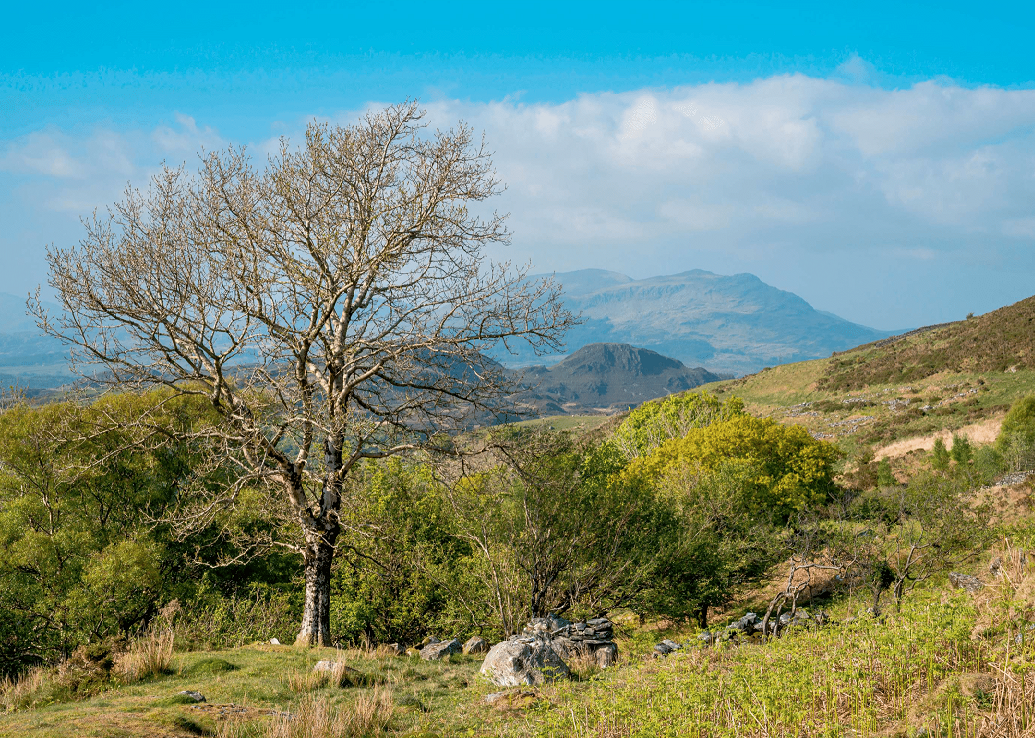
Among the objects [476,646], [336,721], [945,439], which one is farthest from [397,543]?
[945,439]

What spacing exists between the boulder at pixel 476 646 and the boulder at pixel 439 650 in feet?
1.68

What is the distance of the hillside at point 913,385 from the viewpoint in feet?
187

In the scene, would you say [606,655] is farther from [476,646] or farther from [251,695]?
[251,695]

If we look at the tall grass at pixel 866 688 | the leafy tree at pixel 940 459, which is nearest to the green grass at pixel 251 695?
the tall grass at pixel 866 688

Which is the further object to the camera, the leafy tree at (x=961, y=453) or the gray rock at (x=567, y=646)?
the leafy tree at (x=961, y=453)

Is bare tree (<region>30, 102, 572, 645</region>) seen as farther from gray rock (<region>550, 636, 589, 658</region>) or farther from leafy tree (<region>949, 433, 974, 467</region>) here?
Result: leafy tree (<region>949, 433, 974, 467</region>)

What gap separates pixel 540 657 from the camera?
1081cm

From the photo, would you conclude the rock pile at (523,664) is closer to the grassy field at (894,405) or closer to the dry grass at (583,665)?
the dry grass at (583,665)

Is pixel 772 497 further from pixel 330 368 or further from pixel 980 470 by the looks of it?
pixel 330 368

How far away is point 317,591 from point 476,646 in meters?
4.11

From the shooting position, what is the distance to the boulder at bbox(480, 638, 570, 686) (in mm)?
10211

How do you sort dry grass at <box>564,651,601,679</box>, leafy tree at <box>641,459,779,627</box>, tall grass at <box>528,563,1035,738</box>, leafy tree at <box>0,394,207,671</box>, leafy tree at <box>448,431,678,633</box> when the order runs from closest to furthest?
tall grass at <box>528,563,1035,738</box>
dry grass at <box>564,651,601,679</box>
leafy tree at <box>448,431,678,633</box>
leafy tree at <box>641,459,779,627</box>
leafy tree at <box>0,394,207,671</box>

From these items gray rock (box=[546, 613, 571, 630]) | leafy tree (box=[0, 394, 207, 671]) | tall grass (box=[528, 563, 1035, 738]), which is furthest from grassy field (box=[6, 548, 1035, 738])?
leafy tree (box=[0, 394, 207, 671])

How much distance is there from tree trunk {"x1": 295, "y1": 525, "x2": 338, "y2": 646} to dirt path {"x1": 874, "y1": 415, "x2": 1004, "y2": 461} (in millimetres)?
44046
